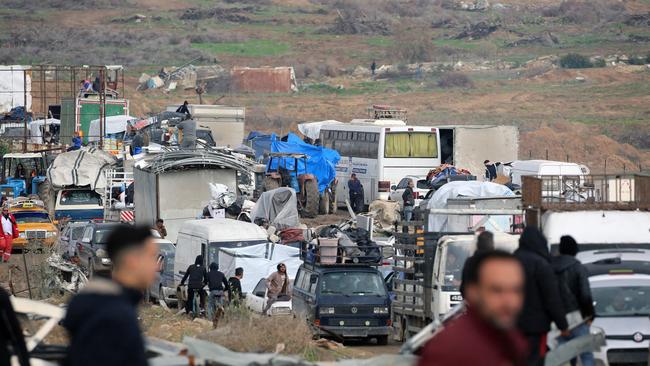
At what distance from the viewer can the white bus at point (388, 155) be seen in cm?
4197

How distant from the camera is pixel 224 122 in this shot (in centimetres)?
5247

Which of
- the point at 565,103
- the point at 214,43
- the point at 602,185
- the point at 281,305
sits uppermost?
the point at 214,43

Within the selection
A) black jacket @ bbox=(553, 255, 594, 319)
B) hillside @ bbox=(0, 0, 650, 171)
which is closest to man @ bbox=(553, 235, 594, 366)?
black jacket @ bbox=(553, 255, 594, 319)

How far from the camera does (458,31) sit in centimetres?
11238

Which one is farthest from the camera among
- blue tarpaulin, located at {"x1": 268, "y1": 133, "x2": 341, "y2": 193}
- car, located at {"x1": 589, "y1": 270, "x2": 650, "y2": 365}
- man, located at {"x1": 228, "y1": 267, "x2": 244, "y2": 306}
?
blue tarpaulin, located at {"x1": 268, "y1": 133, "x2": 341, "y2": 193}

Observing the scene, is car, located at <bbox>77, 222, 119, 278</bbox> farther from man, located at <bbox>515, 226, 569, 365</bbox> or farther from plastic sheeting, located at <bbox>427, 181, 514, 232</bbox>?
man, located at <bbox>515, 226, 569, 365</bbox>

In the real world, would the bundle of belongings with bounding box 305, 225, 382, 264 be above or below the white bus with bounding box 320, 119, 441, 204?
below

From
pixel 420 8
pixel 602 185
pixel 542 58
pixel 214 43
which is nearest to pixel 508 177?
pixel 602 185

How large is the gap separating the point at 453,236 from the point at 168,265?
9842mm

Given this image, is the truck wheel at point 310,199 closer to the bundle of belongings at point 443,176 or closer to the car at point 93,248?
the bundle of belongings at point 443,176

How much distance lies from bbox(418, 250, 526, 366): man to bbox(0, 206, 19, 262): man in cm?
2521

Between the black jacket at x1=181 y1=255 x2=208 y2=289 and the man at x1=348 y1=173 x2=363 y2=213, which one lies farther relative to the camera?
the man at x1=348 y1=173 x2=363 y2=213

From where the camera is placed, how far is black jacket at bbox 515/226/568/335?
33.2 ft

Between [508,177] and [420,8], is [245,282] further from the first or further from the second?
[420,8]
